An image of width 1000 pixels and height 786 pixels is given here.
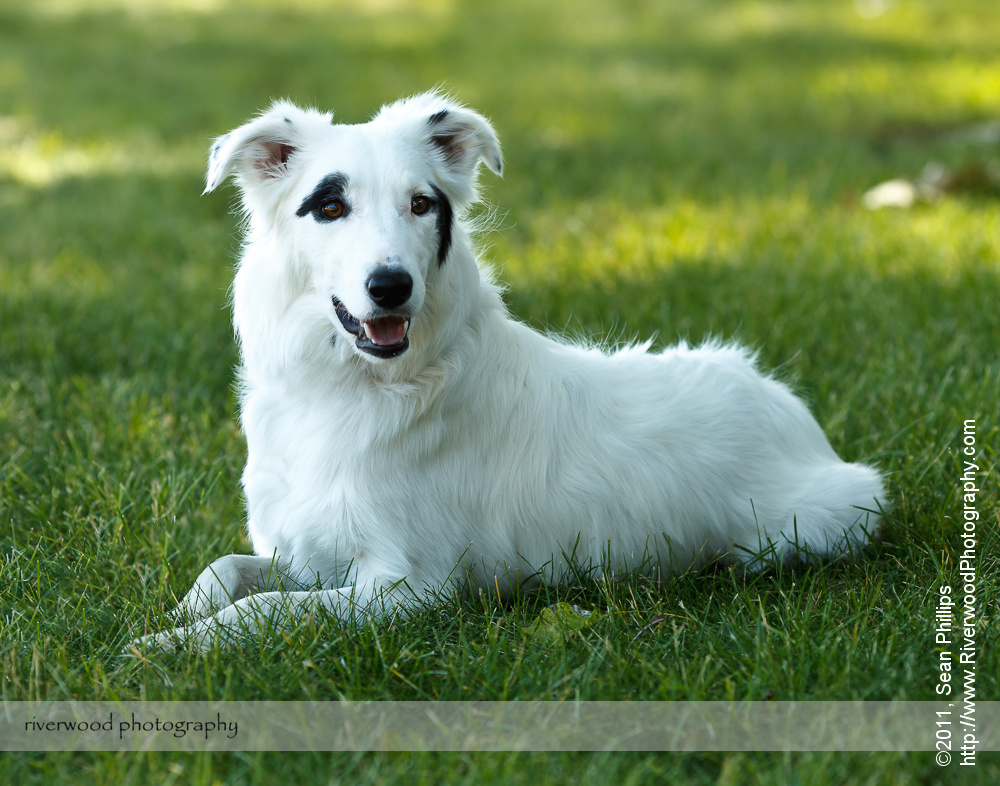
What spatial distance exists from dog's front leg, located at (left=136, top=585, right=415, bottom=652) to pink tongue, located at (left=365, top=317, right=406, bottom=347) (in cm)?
77

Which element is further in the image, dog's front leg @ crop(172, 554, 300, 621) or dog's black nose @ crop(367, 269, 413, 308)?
dog's front leg @ crop(172, 554, 300, 621)

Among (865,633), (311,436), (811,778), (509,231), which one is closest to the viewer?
(811,778)

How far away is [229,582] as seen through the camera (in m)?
3.13

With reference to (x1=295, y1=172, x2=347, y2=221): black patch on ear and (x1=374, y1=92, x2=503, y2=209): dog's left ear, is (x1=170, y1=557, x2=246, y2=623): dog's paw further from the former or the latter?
(x1=374, y1=92, x2=503, y2=209): dog's left ear

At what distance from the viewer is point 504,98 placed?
11234mm

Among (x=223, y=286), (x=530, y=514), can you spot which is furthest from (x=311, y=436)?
(x=223, y=286)

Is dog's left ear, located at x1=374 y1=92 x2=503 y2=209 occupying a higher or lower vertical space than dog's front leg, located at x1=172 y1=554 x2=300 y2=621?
higher

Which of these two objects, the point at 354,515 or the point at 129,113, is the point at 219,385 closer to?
the point at 354,515

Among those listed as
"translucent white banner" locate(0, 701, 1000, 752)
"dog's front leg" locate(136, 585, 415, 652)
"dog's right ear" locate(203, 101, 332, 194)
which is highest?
"dog's right ear" locate(203, 101, 332, 194)

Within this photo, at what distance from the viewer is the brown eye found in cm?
303

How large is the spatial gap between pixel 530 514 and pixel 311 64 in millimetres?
11199

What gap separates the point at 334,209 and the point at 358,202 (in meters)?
0.09

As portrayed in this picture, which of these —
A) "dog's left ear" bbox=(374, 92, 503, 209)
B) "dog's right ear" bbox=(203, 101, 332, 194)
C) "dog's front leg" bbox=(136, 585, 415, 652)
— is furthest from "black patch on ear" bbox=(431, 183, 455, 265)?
"dog's front leg" bbox=(136, 585, 415, 652)

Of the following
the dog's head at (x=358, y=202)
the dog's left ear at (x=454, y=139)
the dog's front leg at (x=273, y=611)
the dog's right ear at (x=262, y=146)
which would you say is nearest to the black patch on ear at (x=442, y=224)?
the dog's head at (x=358, y=202)
